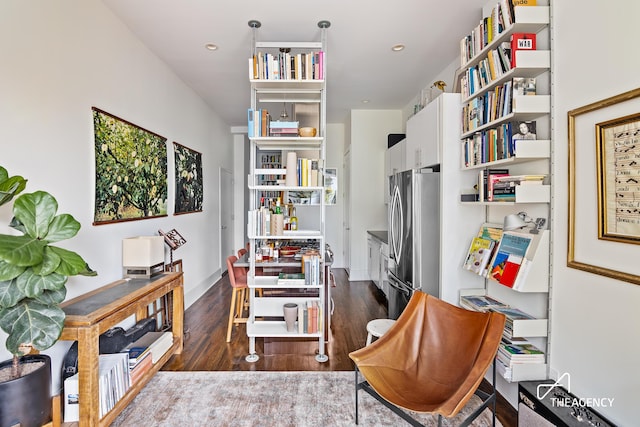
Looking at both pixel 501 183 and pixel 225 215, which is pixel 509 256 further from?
pixel 225 215

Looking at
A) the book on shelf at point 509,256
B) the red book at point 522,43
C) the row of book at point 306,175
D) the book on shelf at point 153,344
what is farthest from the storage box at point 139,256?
the red book at point 522,43

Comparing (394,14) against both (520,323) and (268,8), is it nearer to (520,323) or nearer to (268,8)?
(268,8)

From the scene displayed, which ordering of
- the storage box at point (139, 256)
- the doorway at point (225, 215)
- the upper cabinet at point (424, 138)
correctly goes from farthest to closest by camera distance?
the doorway at point (225, 215)
the upper cabinet at point (424, 138)
the storage box at point (139, 256)

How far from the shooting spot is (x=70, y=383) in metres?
1.92

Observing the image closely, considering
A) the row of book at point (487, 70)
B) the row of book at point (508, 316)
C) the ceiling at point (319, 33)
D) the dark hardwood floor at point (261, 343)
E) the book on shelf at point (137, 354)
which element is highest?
the ceiling at point (319, 33)

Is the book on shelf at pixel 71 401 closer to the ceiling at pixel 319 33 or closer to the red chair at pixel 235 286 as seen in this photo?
the red chair at pixel 235 286

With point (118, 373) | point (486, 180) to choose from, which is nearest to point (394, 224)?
point (486, 180)

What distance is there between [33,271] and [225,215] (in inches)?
194

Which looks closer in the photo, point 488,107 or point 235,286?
point 488,107

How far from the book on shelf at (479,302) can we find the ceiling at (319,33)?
240 cm

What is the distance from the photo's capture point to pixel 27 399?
1.63m

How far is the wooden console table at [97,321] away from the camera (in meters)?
1.82

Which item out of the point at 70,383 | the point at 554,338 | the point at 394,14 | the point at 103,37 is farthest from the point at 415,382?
the point at 103,37

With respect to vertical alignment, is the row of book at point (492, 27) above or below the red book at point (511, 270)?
above
